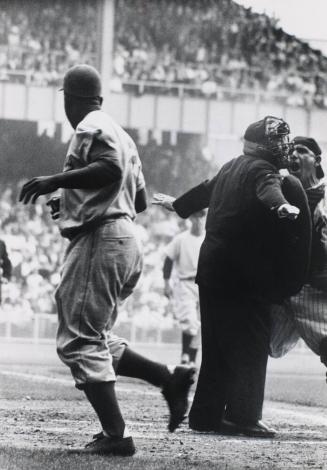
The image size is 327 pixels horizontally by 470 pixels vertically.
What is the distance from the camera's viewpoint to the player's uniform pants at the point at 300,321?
269 inches

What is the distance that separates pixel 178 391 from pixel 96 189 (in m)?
1.03

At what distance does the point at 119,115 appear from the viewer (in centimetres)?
3070

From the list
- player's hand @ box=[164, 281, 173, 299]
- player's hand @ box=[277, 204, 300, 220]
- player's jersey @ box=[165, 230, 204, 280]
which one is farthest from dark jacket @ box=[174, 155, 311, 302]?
player's hand @ box=[164, 281, 173, 299]

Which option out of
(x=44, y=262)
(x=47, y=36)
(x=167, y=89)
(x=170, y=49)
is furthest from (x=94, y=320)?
(x=170, y=49)

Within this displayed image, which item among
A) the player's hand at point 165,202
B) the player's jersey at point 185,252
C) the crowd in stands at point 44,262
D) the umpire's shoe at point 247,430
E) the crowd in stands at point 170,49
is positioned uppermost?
the crowd in stands at point 170,49

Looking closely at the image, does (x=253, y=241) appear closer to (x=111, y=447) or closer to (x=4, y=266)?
(x=111, y=447)

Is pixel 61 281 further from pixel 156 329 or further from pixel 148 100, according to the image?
pixel 148 100

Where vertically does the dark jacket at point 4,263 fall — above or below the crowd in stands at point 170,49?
below

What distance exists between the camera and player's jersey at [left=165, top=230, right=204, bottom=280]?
519 inches

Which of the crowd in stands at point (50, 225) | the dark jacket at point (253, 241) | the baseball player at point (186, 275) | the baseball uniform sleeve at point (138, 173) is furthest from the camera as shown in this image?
the crowd in stands at point (50, 225)

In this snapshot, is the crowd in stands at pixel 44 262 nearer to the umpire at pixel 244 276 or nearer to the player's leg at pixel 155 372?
the umpire at pixel 244 276

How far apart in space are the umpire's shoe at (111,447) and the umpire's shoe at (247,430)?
1400mm

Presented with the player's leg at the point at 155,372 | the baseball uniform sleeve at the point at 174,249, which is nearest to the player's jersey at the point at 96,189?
the player's leg at the point at 155,372

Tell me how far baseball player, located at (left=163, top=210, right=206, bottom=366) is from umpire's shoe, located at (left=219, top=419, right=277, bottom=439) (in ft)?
20.9
